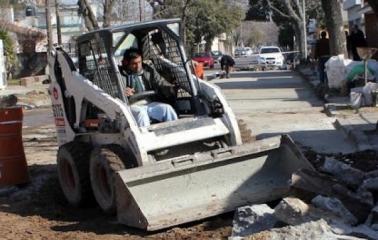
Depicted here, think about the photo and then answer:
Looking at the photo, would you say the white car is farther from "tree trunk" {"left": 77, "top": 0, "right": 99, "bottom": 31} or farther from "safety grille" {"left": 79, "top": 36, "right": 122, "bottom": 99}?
"safety grille" {"left": 79, "top": 36, "right": 122, "bottom": 99}

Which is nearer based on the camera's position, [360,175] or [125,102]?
[360,175]

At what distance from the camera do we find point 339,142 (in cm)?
1233

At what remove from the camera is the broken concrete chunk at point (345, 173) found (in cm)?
763

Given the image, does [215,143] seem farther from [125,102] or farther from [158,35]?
[158,35]

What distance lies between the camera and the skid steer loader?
24.9 ft

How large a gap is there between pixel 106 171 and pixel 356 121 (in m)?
7.34

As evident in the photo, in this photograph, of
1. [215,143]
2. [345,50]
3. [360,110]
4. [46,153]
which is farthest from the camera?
[345,50]

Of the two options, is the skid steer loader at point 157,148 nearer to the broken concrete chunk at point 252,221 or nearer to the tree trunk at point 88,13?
the broken concrete chunk at point 252,221

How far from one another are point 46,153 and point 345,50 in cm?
1203

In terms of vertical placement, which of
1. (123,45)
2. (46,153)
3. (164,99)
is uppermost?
(123,45)

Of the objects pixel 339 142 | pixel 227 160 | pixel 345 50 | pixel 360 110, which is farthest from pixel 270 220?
pixel 345 50

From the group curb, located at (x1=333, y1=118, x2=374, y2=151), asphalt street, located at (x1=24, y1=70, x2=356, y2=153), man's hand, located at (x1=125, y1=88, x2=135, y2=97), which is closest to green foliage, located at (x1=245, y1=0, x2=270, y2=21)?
asphalt street, located at (x1=24, y1=70, x2=356, y2=153)

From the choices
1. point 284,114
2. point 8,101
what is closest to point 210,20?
point 8,101

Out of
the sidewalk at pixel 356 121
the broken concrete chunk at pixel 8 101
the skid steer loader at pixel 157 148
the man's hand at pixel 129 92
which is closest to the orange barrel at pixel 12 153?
the skid steer loader at pixel 157 148
